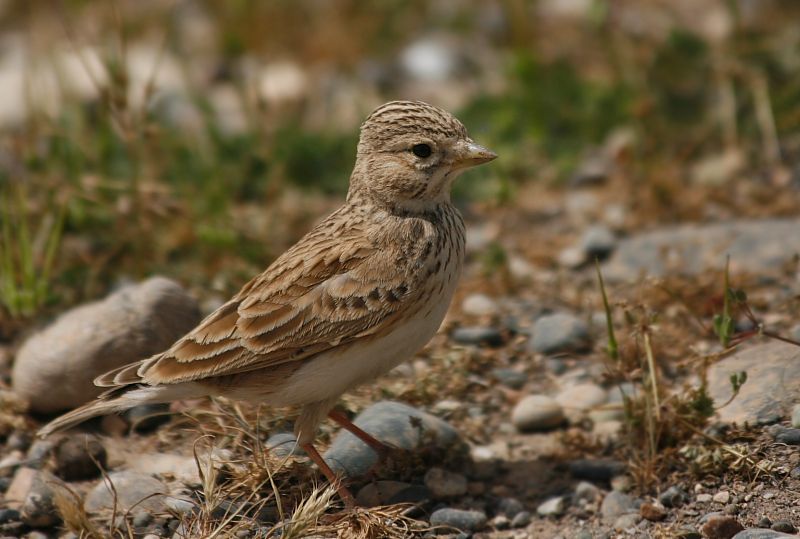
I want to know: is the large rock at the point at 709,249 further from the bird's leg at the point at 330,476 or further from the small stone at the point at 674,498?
the bird's leg at the point at 330,476

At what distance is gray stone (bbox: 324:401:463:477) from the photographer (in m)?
4.81

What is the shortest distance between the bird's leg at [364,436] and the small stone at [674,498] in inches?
46.0

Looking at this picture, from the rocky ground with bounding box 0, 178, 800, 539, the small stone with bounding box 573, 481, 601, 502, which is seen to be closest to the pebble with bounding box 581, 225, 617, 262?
the rocky ground with bounding box 0, 178, 800, 539

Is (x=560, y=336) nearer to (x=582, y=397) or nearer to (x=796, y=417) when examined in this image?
(x=582, y=397)

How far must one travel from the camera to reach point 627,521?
14.5 ft

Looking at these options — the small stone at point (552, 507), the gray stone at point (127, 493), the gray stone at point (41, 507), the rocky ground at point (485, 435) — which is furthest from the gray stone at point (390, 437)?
the gray stone at point (41, 507)

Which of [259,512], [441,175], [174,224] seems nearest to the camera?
[259,512]

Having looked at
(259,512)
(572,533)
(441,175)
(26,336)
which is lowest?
(572,533)

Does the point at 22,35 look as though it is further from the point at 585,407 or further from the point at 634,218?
the point at 585,407

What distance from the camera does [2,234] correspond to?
6.35 m

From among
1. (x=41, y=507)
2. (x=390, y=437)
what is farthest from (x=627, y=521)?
(x=41, y=507)

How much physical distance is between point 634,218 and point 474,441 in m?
2.48

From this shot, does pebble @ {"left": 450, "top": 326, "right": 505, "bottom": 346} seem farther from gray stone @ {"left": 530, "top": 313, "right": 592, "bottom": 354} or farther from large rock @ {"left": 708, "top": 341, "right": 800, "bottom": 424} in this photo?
large rock @ {"left": 708, "top": 341, "right": 800, "bottom": 424}

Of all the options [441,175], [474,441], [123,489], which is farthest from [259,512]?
[441,175]
